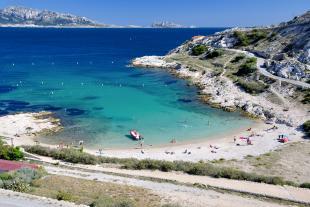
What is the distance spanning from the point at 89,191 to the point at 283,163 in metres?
21.0

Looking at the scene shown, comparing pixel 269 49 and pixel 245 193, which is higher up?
pixel 269 49

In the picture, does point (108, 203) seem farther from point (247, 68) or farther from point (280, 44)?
point (280, 44)

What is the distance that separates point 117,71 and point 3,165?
71.7 metres

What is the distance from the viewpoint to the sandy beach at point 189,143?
148 feet

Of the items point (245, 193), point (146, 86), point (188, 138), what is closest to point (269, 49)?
point (146, 86)

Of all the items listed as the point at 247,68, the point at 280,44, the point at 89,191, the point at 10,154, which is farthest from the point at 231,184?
the point at 280,44

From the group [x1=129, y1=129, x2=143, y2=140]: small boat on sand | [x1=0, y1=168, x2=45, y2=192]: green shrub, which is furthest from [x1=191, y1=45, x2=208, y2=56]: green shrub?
[x1=0, y1=168, x2=45, y2=192]: green shrub

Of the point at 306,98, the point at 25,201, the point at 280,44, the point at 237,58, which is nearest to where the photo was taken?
the point at 25,201

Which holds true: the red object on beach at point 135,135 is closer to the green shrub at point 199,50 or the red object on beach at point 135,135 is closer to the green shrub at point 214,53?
the green shrub at point 214,53

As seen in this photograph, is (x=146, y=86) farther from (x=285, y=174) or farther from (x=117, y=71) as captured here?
(x=285, y=174)

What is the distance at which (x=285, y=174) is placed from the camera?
125 feet

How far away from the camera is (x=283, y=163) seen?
41406 mm

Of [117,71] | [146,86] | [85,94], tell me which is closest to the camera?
[85,94]

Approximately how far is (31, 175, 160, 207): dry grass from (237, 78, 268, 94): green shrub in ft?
150
